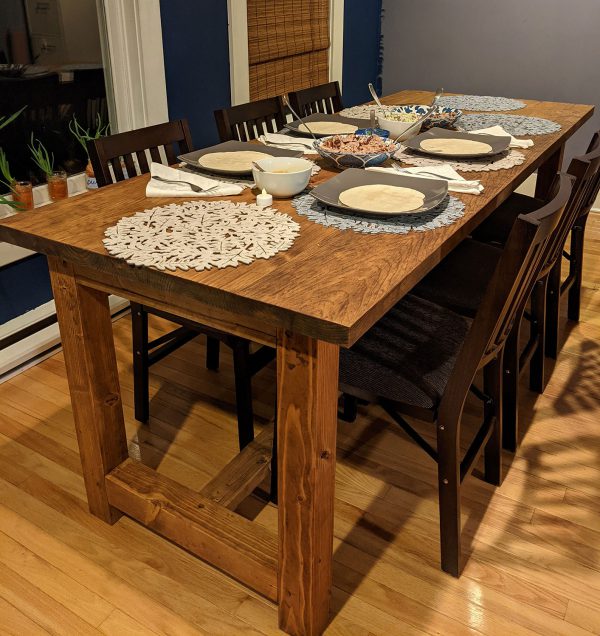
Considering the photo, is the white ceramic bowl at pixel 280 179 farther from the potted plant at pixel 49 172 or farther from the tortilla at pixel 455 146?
the potted plant at pixel 49 172

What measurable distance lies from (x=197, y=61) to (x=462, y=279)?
1.66 metres

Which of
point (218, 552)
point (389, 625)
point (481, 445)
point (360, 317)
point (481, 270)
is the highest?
point (360, 317)

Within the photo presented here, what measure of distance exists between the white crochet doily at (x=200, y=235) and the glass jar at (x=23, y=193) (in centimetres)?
117

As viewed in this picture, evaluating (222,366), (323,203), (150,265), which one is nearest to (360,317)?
(150,265)

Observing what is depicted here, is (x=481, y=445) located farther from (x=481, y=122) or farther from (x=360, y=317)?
(x=481, y=122)

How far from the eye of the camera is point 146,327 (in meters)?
1.91

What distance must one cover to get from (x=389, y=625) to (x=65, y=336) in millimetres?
974

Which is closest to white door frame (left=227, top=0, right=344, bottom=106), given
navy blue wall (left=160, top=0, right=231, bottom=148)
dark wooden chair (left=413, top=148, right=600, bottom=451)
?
navy blue wall (left=160, top=0, right=231, bottom=148)

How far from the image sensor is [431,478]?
186 centimetres

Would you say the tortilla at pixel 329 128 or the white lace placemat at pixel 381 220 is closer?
the white lace placemat at pixel 381 220

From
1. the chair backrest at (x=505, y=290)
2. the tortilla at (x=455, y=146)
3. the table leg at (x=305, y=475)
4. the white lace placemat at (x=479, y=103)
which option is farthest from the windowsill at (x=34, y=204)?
the white lace placemat at (x=479, y=103)

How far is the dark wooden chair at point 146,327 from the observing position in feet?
5.71

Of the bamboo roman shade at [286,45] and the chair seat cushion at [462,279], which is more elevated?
the bamboo roman shade at [286,45]

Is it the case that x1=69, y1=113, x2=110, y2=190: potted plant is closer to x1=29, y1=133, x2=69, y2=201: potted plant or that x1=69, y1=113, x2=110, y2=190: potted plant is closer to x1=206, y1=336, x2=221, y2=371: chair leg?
x1=29, y1=133, x2=69, y2=201: potted plant
